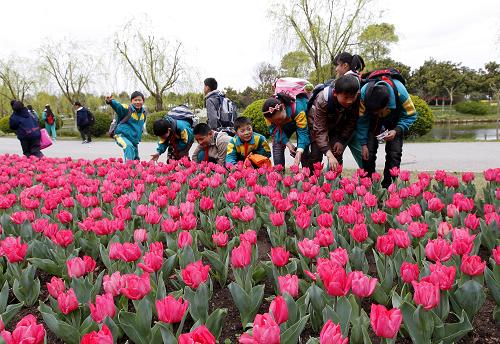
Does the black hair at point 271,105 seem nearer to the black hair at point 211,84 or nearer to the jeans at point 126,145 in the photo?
the black hair at point 211,84

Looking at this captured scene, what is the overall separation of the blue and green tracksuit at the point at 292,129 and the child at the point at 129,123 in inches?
114

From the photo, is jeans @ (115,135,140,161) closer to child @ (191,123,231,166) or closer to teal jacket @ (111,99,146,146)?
teal jacket @ (111,99,146,146)

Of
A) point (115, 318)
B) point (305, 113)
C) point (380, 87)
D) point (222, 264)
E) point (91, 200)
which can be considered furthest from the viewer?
point (305, 113)

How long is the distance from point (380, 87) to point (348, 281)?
2.74m

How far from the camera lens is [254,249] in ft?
7.42

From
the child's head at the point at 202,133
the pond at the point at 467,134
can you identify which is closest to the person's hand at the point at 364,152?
the child's head at the point at 202,133

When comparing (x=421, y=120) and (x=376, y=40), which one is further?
(x=376, y=40)

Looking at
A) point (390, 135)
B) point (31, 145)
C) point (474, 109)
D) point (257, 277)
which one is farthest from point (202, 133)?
point (474, 109)

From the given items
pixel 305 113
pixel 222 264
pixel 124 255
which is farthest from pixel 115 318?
pixel 305 113

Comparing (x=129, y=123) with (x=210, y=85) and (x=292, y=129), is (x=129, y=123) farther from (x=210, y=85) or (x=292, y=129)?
(x=292, y=129)

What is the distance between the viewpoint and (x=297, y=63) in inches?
924

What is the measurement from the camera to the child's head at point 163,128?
211 inches

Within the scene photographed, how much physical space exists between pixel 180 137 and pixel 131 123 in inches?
61.5

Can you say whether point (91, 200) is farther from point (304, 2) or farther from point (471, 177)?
point (304, 2)
